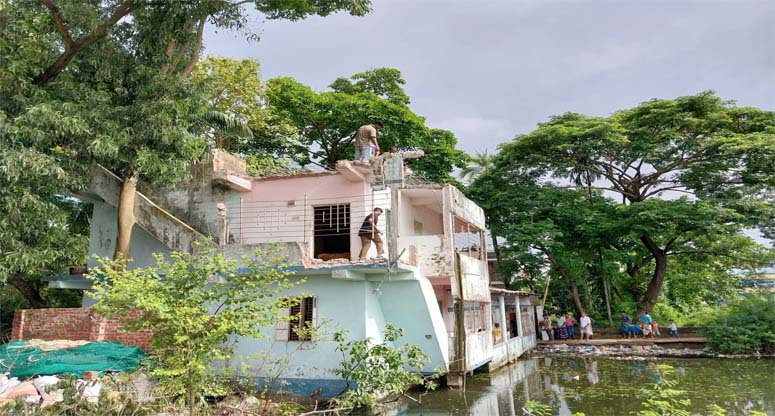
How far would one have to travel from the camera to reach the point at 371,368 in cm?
983

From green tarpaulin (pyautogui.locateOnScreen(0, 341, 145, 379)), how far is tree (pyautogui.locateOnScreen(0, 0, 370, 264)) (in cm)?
257

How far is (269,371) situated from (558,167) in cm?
1804

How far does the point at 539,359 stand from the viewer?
64.4 ft

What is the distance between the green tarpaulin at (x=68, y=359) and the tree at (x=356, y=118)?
1463 cm

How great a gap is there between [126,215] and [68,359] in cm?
432

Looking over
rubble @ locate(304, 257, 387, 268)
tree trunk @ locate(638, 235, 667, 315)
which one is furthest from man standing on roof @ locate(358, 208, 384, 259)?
tree trunk @ locate(638, 235, 667, 315)

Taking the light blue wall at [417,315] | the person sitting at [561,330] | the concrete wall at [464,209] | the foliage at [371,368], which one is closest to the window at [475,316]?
the light blue wall at [417,315]

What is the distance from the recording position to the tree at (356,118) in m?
22.9

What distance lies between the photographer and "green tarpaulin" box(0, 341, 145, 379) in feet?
28.7

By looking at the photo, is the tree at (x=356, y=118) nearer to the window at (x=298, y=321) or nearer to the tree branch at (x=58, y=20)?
the tree branch at (x=58, y=20)

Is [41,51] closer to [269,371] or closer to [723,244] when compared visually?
[269,371]

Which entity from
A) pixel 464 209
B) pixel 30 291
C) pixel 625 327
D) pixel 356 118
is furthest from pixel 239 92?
pixel 625 327

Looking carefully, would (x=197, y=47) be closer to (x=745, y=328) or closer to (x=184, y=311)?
(x=184, y=311)

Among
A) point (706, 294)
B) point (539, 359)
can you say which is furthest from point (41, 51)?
point (706, 294)
